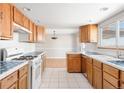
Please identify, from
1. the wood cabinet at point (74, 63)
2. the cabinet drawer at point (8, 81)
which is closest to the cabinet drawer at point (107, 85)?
the cabinet drawer at point (8, 81)

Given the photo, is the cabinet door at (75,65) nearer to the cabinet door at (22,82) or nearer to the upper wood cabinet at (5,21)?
the cabinet door at (22,82)

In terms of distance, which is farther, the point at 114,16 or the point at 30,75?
the point at 114,16

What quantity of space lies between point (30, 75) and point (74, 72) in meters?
3.44

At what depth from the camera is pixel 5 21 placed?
2.74 meters

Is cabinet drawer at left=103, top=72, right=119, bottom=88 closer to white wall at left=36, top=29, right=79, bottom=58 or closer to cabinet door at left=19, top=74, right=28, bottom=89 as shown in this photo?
cabinet door at left=19, top=74, right=28, bottom=89

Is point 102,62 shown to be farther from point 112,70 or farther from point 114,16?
point 114,16

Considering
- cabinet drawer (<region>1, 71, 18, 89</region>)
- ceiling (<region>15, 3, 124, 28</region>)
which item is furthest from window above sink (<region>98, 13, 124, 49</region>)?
cabinet drawer (<region>1, 71, 18, 89</region>)

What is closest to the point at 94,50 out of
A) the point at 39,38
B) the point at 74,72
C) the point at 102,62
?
the point at 74,72

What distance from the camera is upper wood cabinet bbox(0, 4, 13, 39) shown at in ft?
8.48

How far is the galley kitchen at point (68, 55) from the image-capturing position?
2.72 metres

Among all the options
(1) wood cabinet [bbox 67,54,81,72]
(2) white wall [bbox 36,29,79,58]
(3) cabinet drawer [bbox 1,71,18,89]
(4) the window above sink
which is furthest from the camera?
(2) white wall [bbox 36,29,79,58]

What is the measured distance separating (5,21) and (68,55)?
13.8 feet

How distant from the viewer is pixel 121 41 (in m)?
4.28
